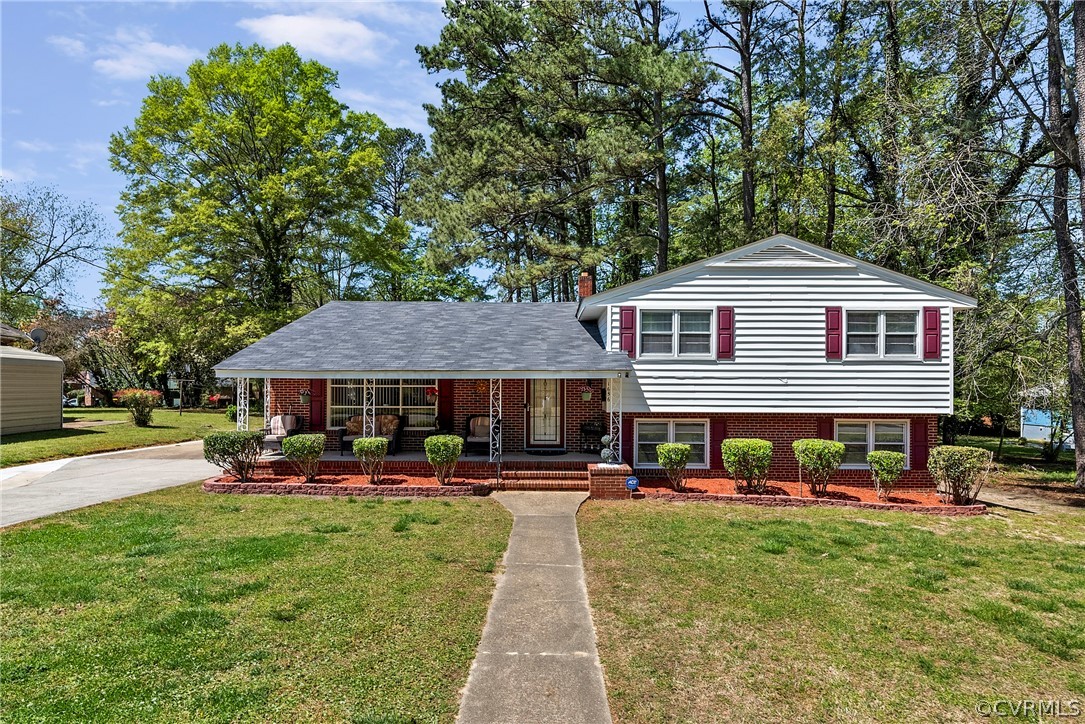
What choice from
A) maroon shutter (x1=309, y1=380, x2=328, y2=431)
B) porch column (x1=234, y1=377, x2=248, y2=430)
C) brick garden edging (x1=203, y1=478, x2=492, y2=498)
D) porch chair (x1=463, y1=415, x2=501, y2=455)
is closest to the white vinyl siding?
porch chair (x1=463, y1=415, x2=501, y2=455)

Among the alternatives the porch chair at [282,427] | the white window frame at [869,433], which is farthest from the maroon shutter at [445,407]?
the white window frame at [869,433]

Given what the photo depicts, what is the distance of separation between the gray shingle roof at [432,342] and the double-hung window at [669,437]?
186 centimetres

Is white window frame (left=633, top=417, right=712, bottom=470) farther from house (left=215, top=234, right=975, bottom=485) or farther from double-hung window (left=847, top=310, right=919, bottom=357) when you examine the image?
double-hung window (left=847, top=310, right=919, bottom=357)

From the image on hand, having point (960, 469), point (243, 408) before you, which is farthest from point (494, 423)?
point (960, 469)

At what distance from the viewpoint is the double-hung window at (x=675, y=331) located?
41.8ft

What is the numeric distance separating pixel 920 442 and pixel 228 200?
28449 millimetres

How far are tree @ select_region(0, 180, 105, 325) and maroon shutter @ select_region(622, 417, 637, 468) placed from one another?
35666 mm

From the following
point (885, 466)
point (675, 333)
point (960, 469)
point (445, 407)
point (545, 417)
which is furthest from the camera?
point (445, 407)

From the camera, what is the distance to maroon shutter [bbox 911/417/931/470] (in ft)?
40.9

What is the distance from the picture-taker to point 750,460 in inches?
440

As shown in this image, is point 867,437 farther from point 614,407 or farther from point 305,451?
point 305,451

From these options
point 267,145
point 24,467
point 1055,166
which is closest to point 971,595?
point 1055,166

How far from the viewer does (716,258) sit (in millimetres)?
12609

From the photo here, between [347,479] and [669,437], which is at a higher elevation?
[669,437]
